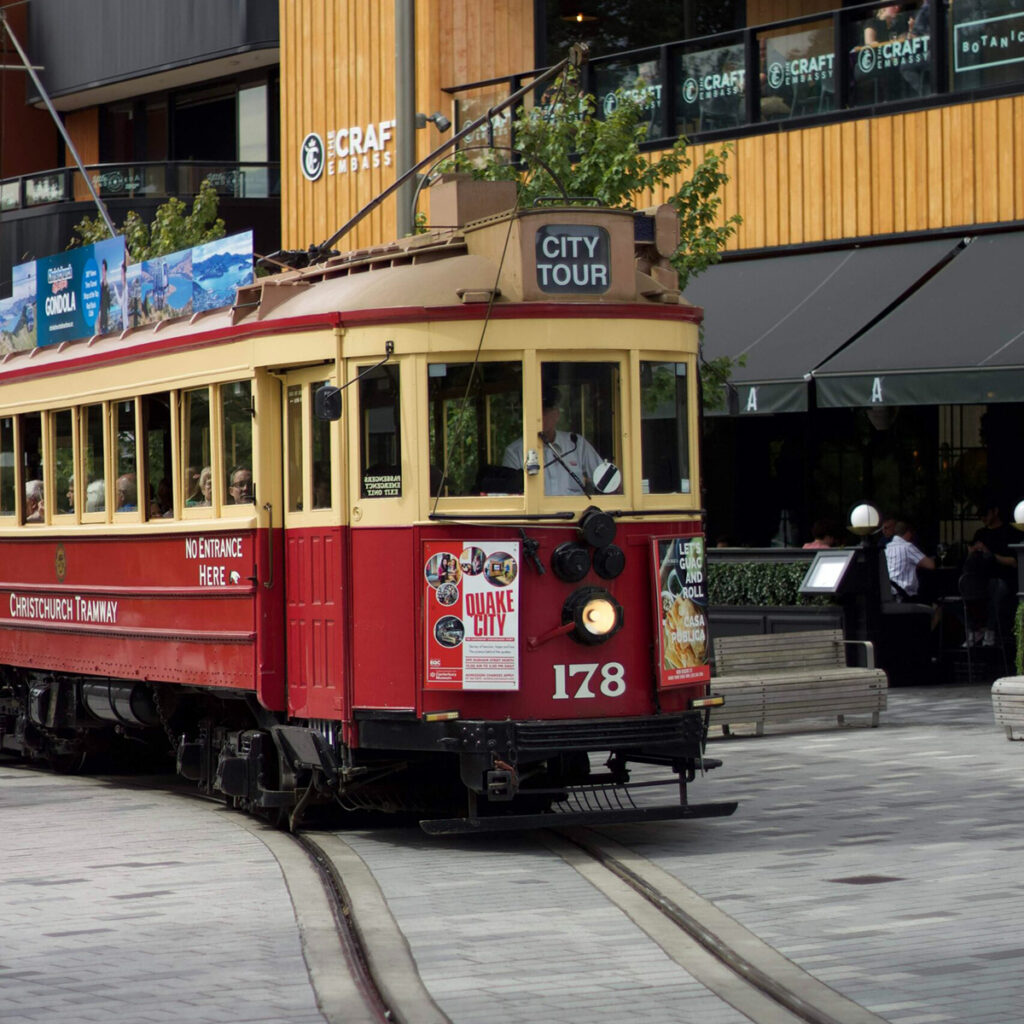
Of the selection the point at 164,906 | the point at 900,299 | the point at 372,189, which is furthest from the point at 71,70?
the point at 164,906

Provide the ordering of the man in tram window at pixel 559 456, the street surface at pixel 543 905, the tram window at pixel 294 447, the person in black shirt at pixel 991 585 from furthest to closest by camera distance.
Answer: the person in black shirt at pixel 991 585
the tram window at pixel 294 447
the man in tram window at pixel 559 456
the street surface at pixel 543 905

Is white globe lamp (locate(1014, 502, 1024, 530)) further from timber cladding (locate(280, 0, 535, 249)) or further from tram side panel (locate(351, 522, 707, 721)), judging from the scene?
timber cladding (locate(280, 0, 535, 249))

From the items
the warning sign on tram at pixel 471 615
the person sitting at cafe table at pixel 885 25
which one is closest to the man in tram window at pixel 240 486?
the warning sign on tram at pixel 471 615

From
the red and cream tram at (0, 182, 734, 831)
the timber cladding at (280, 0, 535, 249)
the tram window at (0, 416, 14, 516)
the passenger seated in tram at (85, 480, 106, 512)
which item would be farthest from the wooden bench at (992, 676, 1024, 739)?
the timber cladding at (280, 0, 535, 249)

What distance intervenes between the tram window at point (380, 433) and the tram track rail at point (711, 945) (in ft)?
6.57

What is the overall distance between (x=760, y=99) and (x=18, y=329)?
9.31 metres

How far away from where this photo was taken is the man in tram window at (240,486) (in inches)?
457

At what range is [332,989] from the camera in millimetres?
7328

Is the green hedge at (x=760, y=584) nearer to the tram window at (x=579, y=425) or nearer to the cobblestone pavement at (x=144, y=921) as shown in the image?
the cobblestone pavement at (x=144, y=921)

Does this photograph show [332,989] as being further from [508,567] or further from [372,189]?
[372,189]

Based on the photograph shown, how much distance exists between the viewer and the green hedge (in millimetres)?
18984

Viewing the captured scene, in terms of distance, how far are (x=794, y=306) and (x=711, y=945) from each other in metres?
13.6

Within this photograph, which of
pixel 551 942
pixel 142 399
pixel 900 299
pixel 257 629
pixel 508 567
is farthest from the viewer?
pixel 900 299

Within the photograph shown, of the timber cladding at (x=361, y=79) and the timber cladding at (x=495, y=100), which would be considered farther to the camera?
the timber cladding at (x=361, y=79)
